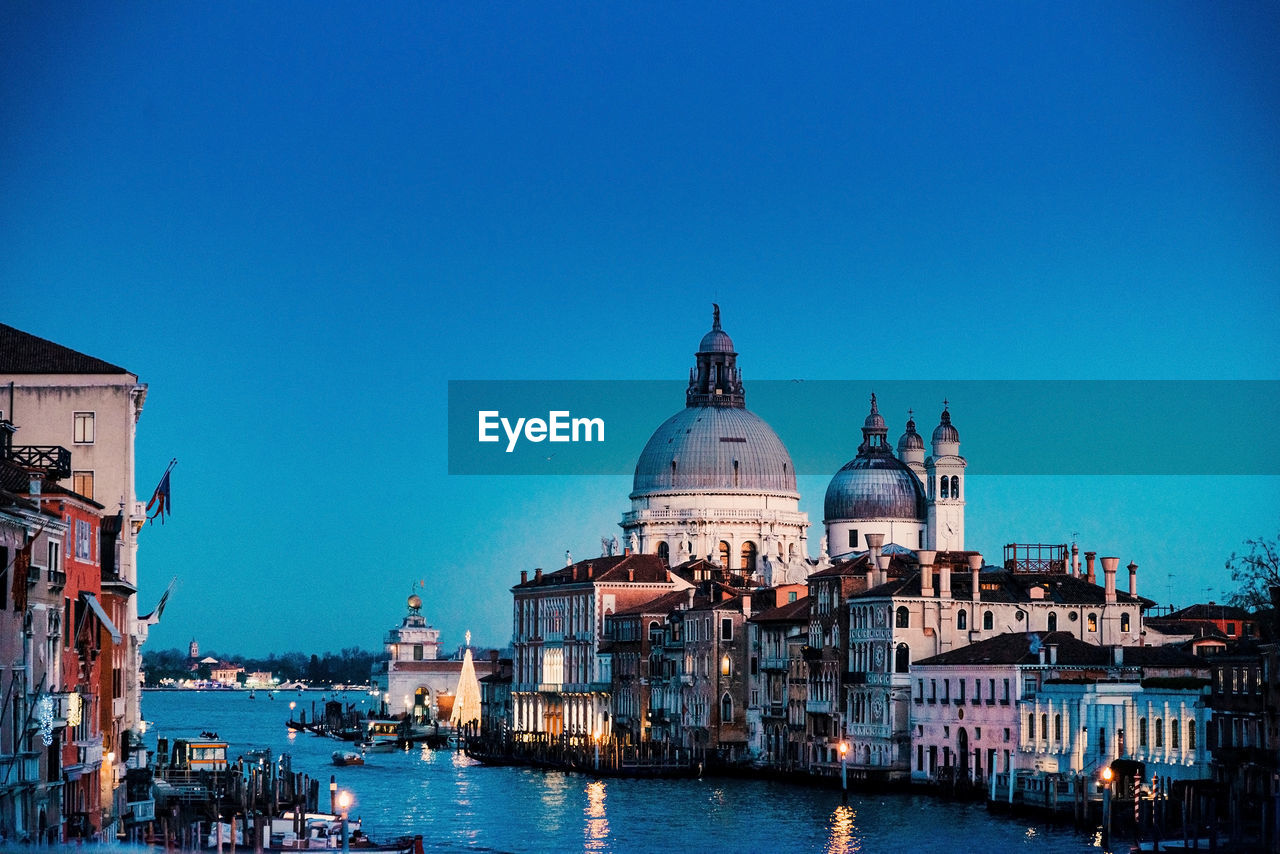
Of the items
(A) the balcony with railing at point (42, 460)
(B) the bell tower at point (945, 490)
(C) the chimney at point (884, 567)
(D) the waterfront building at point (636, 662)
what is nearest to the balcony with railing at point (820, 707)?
(C) the chimney at point (884, 567)

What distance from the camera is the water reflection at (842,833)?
5009 centimetres

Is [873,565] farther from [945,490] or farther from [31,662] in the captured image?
[31,662]

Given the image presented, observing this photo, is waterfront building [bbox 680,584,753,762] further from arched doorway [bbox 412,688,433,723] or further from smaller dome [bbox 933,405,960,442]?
arched doorway [bbox 412,688,433,723]

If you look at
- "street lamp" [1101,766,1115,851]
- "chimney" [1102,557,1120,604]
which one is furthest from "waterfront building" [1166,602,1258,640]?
"street lamp" [1101,766,1115,851]

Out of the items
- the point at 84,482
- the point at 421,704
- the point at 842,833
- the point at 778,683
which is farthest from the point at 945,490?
the point at 84,482

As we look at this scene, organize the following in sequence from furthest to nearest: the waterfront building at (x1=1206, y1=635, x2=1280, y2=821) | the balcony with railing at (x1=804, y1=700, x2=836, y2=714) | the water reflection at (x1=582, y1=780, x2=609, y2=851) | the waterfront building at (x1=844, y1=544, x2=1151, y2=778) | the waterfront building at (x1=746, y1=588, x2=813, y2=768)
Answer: the waterfront building at (x1=746, y1=588, x2=813, y2=768)
the balcony with railing at (x1=804, y1=700, x2=836, y2=714)
the waterfront building at (x1=844, y1=544, x2=1151, y2=778)
the water reflection at (x1=582, y1=780, x2=609, y2=851)
the waterfront building at (x1=1206, y1=635, x2=1280, y2=821)

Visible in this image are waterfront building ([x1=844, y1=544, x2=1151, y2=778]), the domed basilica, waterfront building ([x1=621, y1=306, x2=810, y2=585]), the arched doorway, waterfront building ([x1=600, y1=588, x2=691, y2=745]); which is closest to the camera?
waterfront building ([x1=844, y1=544, x2=1151, y2=778])

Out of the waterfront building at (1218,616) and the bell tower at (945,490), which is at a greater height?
the bell tower at (945,490)

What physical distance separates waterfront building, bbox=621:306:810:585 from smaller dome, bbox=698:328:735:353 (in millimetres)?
3152

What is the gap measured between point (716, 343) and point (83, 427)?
73.6 metres

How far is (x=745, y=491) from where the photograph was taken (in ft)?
363

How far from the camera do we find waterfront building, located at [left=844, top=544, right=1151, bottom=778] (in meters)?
68.4

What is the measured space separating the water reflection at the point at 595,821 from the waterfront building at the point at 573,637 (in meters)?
23.0

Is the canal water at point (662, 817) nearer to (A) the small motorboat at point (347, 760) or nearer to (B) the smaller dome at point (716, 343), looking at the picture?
(A) the small motorboat at point (347, 760)
